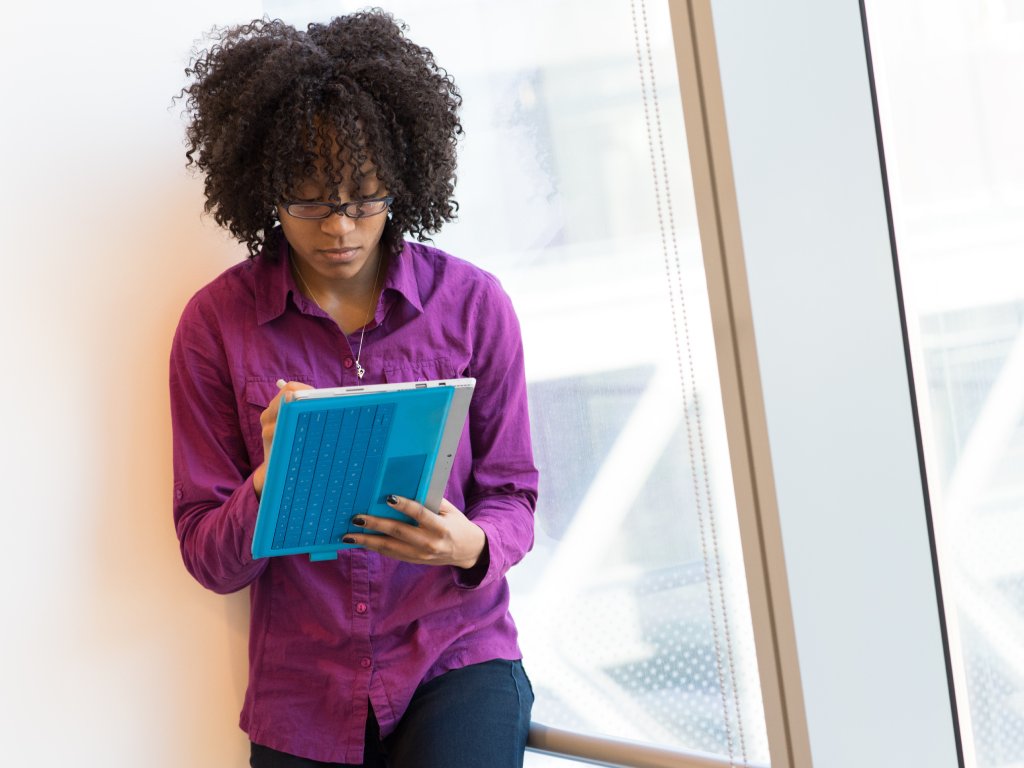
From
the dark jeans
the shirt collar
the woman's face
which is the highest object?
the woman's face

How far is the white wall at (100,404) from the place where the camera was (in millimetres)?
1458

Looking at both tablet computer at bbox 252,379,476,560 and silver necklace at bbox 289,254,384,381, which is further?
silver necklace at bbox 289,254,384,381

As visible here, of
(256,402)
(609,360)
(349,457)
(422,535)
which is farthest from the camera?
(609,360)

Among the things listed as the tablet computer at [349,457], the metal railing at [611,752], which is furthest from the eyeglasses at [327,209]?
the metal railing at [611,752]

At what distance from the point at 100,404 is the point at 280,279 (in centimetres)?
28

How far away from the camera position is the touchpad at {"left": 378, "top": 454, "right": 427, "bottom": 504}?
1288mm

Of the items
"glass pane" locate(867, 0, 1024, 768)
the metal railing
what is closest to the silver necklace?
the metal railing

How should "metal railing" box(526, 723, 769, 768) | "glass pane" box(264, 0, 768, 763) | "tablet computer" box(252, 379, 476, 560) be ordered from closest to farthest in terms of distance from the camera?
"tablet computer" box(252, 379, 476, 560), "metal railing" box(526, 723, 769, 768), "glass pane" box(264, 0, 768, 763)

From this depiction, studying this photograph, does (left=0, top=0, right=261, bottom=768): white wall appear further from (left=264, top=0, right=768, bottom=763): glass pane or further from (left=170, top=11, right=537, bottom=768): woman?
(left=264, top=0, right=768, bottom=763): glass pane

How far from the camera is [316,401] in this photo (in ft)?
3.87

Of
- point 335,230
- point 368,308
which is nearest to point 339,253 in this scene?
point 335,230

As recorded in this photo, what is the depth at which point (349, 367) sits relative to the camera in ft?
4.93

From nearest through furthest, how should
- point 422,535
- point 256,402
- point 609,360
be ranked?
1. point 422,535
2. point 256,402
3. point 609,360

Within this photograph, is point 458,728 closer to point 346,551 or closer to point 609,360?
point 346,551
